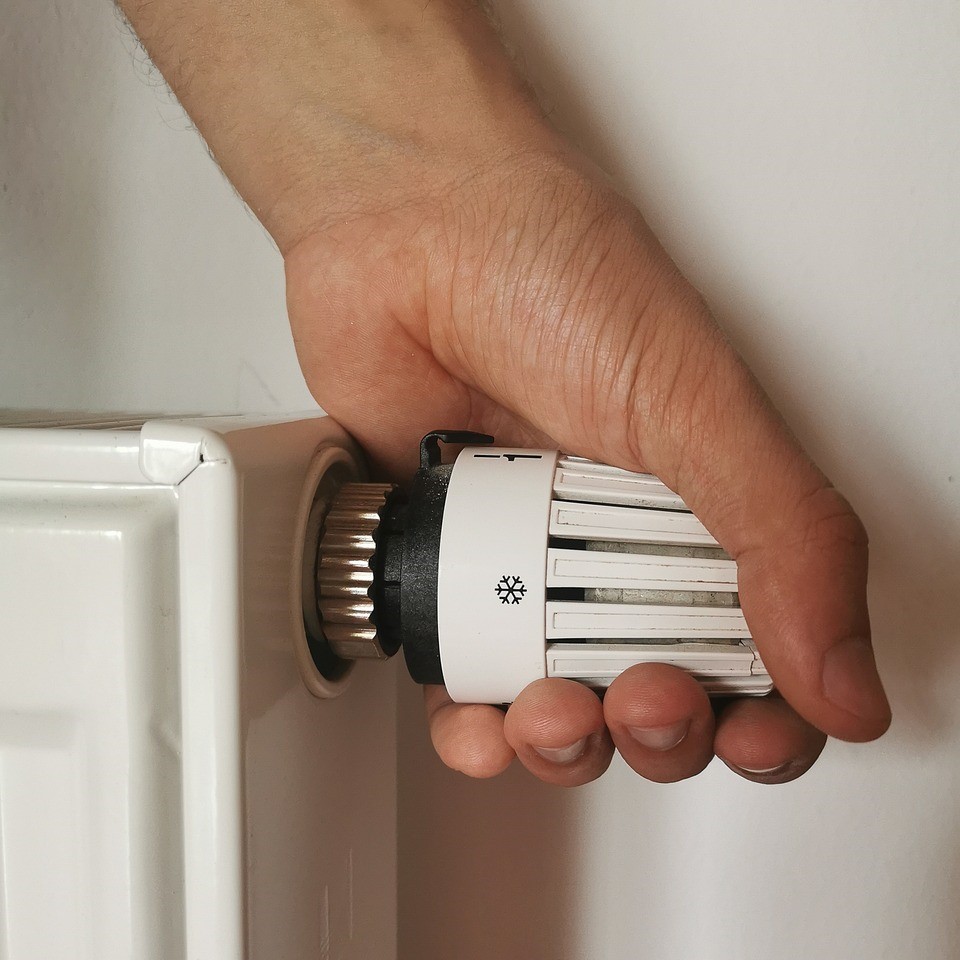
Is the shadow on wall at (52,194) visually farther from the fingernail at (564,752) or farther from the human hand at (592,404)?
the fingernail at (564,752)

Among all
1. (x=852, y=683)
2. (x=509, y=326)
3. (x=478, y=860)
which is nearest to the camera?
(x=852, y=683)

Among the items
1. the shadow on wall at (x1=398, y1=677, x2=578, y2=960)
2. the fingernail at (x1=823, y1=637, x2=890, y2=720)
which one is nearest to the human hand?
the fingernail at (x1=823, y1=637, x2=890, y2=720)

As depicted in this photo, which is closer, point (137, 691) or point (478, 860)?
point (137, 691)

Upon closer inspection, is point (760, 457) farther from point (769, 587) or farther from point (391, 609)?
point (391, 609)

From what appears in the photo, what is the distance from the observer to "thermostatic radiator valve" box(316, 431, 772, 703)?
32cm

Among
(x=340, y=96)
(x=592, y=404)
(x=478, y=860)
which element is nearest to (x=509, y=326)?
(x=592, y=404)

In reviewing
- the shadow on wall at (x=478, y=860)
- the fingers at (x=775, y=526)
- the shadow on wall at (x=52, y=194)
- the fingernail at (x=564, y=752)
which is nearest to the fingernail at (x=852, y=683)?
the fingers at (x=775, y=526)

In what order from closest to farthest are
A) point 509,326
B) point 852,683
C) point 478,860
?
point 852,683, point 509,326, point 478,860

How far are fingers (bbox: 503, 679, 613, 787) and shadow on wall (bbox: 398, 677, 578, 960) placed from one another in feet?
0.57

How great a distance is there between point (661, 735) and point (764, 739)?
5 cm

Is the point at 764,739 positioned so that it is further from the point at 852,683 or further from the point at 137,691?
the point at 137,691

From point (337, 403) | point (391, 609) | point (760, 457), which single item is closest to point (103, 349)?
point (337, 403)

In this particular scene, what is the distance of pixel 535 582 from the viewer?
1.05 ft

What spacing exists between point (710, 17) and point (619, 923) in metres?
0.52
